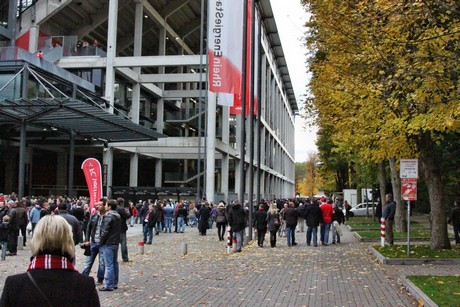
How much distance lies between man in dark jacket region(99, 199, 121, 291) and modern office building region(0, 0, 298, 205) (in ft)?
53.4

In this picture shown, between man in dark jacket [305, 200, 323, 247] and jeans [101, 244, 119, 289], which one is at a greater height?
man in dark jacket [305, 200, 323, 247]

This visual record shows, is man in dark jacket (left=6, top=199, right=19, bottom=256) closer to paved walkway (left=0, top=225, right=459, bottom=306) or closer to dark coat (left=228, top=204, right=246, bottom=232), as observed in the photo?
paved walkway (left=0, top=225, right=459, bottom=306)

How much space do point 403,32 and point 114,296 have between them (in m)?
10.3

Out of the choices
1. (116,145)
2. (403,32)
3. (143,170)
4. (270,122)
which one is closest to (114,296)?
(403,32)

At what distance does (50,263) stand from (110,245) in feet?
24.7

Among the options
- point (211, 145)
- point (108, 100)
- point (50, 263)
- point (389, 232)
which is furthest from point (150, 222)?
point (108, 100)

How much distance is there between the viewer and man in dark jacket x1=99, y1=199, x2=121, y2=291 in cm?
1034

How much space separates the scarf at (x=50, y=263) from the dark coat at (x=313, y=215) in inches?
711

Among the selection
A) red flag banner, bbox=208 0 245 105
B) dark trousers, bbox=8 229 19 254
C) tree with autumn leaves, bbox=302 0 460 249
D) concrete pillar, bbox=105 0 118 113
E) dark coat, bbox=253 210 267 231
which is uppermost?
concrete pillar, bbox=105 0 118 113

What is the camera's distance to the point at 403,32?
1448cm

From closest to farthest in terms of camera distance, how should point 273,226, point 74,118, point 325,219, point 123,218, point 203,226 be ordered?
1. point 123,218
2. point 273,226
3. point 325,219
4. point 203,226
5. point 74,118

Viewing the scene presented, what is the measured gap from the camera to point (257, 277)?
12484 millimetres

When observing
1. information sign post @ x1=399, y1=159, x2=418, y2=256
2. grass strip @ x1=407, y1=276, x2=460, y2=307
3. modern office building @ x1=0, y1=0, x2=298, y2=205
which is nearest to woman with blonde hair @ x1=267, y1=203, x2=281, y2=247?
information sign post @ x1=399, y1=159, x2=418, y2=256

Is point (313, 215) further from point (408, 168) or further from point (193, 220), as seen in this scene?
point (193, 220)
